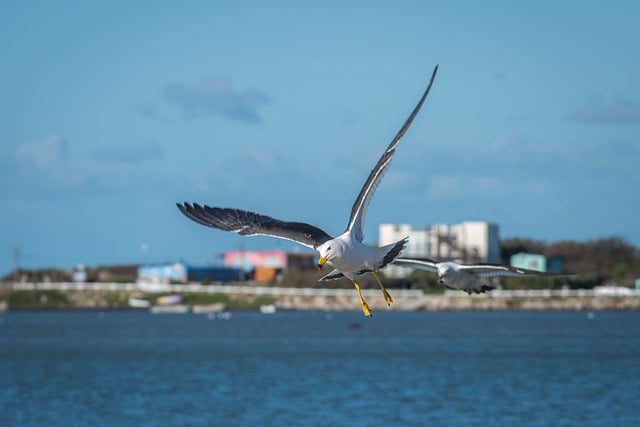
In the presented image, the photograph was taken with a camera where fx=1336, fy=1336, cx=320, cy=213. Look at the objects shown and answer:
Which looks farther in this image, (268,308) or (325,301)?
(268,308)

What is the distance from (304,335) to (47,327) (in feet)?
134

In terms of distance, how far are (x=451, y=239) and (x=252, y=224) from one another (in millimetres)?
133577

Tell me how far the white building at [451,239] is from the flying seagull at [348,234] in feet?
423

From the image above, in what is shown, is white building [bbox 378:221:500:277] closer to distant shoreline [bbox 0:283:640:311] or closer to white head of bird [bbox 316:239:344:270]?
distant shoreline [bbox 0:283:640:311]

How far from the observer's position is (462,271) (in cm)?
2061

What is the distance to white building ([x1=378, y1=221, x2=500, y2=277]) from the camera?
150250 mm

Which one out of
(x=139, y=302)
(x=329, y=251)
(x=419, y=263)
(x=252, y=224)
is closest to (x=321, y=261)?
(x=329, y=251)

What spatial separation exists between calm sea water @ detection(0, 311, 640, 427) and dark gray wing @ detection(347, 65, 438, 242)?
29.7 metres

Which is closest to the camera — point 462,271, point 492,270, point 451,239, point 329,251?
point 329,251

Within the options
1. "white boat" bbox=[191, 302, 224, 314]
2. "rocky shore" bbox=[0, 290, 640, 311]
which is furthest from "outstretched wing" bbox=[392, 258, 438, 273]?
"white boat" bbox=[191, 302, 224, 314]

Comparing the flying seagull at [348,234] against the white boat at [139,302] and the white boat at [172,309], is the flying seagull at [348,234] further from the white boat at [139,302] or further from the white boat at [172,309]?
the white boat at [139,302]

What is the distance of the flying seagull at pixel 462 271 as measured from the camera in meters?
20.1

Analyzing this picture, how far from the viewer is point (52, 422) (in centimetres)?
4959

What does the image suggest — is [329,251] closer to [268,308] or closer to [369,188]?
[369,188]
